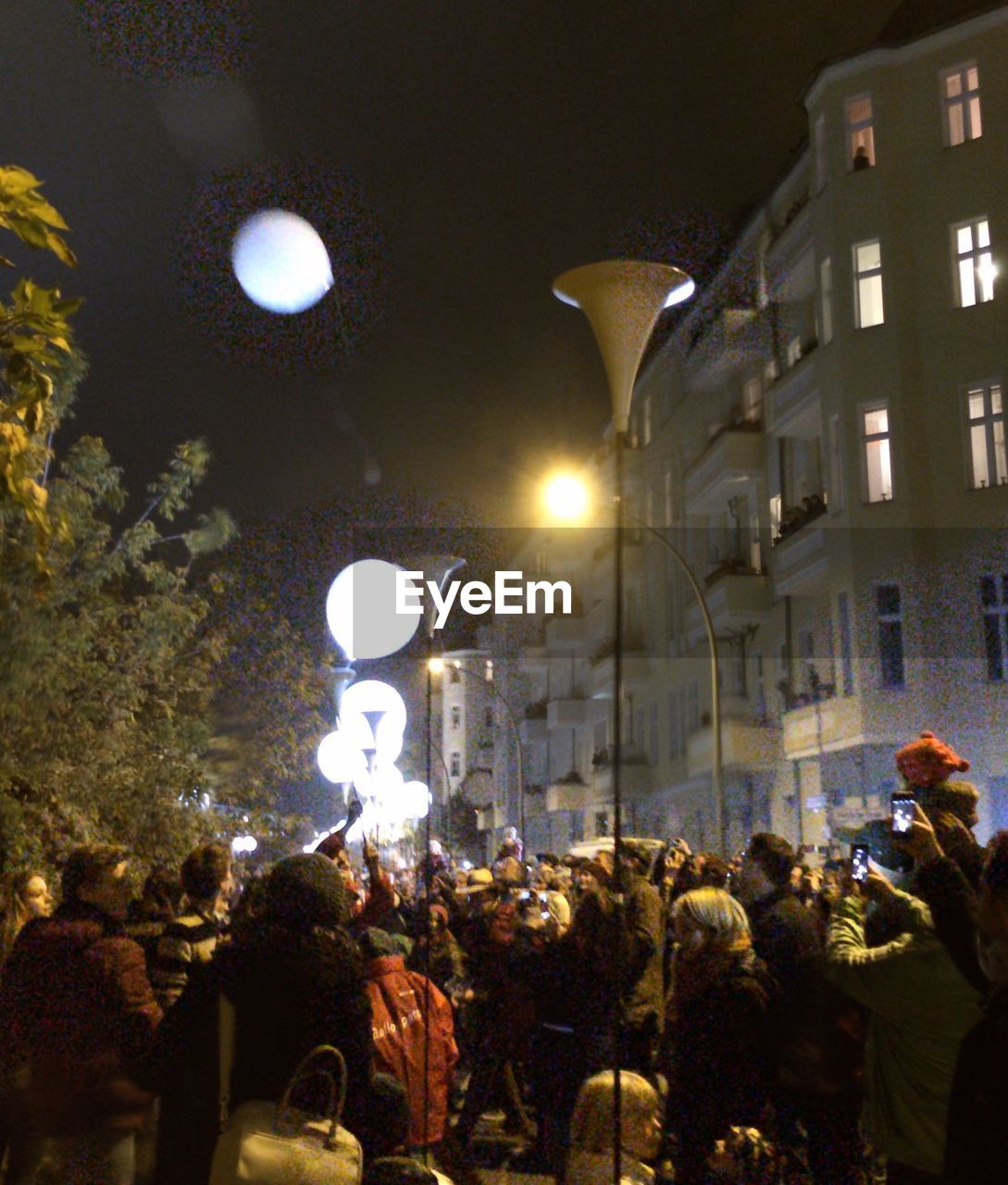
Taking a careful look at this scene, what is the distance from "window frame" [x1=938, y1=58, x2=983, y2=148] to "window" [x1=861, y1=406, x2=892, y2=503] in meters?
4.99

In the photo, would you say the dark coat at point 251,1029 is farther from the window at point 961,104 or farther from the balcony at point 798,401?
the balcony at point 798,401

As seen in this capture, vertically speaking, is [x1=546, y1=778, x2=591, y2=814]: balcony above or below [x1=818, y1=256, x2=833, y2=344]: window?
below

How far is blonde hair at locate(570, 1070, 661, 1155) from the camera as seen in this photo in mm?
6105

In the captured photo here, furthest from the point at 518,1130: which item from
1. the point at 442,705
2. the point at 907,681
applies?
the point at 442,705

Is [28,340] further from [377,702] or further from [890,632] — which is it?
[890,632]

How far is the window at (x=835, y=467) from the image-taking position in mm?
26675

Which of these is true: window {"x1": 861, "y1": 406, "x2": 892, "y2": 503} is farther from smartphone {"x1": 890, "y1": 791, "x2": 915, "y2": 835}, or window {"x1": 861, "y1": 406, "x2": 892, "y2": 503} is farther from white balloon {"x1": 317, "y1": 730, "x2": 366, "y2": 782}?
smartphone {"x1": 890, "y1": 791, "x2": 915, "y2": 835}

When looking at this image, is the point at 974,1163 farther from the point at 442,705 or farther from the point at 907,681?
the point at 442,705

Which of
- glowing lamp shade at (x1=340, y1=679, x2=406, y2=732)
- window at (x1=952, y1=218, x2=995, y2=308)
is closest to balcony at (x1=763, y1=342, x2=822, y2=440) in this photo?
window at (x1=952, y1=218, x2=995, y2=308)

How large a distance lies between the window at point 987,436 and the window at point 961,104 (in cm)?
471

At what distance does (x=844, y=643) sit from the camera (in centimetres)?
2661

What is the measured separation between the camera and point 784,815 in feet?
101

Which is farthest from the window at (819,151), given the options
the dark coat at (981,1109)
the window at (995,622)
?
the dark coat at (981,1109)

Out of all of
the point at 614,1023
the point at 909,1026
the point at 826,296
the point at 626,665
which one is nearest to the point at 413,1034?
the point at 614,1023
